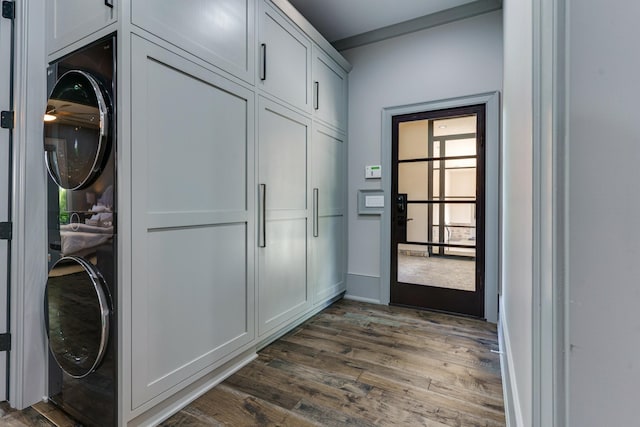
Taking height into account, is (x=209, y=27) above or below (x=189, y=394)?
above

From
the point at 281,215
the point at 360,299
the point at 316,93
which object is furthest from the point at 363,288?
the point at 316,93

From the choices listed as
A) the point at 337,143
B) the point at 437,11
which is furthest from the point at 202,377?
the point at 437,11

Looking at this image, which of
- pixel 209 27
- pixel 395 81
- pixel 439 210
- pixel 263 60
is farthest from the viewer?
pixel 395 81

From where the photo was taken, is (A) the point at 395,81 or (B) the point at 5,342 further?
(A) the point at 395,81

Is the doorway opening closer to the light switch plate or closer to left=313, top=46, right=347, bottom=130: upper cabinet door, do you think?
the light switch plate

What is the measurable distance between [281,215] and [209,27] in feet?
4.19

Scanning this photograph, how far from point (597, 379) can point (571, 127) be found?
14.3 inches

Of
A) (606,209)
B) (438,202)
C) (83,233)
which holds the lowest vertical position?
(83,233)

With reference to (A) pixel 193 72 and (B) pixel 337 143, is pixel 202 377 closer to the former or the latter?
(A) pixel 193 72

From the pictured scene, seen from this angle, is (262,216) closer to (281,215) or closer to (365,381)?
(281,215)

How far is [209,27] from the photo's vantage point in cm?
170

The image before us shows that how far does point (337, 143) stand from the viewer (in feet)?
10.6

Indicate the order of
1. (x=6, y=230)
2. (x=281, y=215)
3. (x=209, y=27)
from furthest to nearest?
1. (x=281, y=215)
2. (x=209, y=27)
3. (x=6, y=230)

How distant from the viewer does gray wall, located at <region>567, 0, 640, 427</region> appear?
1.40 feet
